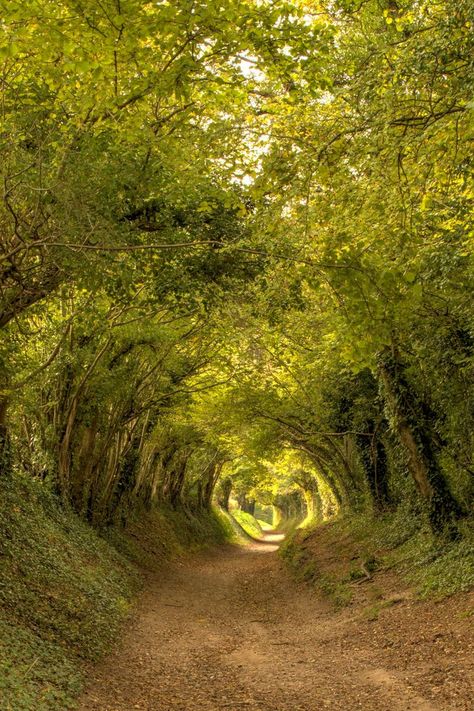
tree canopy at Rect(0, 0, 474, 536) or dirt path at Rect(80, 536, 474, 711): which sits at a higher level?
tree canopy at Rect(0, 0, 474, 536)

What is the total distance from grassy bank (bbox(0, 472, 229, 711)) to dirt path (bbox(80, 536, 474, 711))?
1.60 feet

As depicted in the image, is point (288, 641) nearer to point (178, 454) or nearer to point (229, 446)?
point (229, 446)

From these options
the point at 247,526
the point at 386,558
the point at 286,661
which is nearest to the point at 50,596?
the point at 286,661

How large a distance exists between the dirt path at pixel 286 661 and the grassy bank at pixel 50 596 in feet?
1.60

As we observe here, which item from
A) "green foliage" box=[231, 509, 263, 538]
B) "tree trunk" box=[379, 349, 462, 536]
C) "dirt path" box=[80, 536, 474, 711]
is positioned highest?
"tree trunk" box=[379, 349, 462, 536]

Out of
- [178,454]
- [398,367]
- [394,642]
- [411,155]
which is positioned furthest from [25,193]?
[178,454]

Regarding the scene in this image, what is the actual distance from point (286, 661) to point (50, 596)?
425cm

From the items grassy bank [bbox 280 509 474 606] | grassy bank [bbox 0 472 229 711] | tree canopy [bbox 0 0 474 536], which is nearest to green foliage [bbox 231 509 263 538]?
grassy bank [bbox 280 509 474 606]

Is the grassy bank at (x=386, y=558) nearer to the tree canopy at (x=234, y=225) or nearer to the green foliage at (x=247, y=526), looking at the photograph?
the tree canopy at (x=234, y=225)

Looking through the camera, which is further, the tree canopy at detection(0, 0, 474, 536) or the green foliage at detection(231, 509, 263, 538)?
the green foliage at detection(231, 509, 263, 538)

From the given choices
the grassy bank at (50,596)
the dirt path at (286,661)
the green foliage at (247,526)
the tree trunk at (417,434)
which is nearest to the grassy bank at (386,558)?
the dirt path at (286,661)

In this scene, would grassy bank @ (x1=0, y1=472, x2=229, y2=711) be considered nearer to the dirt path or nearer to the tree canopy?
the dirt path

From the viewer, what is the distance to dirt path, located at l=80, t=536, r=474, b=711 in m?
7.65

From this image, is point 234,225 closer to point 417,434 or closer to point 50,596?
point 50,596
